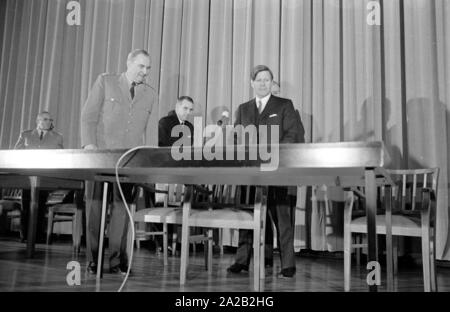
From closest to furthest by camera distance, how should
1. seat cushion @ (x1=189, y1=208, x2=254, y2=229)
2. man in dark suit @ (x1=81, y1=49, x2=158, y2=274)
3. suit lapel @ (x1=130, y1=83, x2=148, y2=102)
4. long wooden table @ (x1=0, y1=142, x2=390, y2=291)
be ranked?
long wooden table @ (x1=0, y1=142, x2=390, y2=291) → seat cushion @ (x1=189, y1=208, x2=254, y2=229) → man in dark suit @ (x1=81, y1=49, x2=158, y2=274) → suit lapel @ (x1=130, y1=83, x2=148, y2=102)

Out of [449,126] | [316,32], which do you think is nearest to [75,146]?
[316,32]

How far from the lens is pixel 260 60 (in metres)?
4.14

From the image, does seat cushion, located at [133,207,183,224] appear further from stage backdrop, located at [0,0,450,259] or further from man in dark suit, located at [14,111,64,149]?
man in dark suit, located at [14,111,64,149]

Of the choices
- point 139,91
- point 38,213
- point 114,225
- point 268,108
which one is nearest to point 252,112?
point 268,108

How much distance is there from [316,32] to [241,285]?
2.59 meters

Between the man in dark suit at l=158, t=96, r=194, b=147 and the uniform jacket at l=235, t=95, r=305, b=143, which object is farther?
the man in dark suit at l=158, t=96, r=194, b=147

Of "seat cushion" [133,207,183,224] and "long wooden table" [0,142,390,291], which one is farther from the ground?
"long wooden table" [0,142,390,291]

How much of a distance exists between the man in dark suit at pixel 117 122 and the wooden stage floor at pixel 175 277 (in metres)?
0.17

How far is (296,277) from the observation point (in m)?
2.62

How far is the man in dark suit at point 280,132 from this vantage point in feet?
8.54

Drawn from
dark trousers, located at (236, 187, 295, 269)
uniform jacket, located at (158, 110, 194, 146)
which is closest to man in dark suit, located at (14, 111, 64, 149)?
uniform jacket, located at (158, 110, 194, 146)

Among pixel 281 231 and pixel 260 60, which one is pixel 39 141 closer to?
pixel 260 60

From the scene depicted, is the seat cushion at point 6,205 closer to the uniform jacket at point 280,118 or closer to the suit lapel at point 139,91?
the suit lapel at point 139,91

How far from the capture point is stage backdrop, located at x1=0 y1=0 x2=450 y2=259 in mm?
3541
